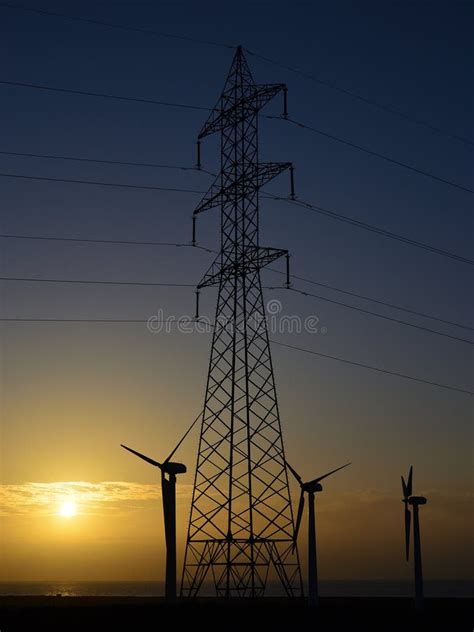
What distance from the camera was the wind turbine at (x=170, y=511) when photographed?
65.6 m

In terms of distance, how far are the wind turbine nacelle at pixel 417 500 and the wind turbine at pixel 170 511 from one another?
28.3 meters

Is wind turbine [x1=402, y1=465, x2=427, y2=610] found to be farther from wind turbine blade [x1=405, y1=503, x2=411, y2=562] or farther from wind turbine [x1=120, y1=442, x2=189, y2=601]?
wind turbine [x1=120, y1=442, x2=189, y2=601]

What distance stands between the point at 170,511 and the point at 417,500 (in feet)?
102

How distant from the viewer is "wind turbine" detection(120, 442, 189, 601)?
6562 cm

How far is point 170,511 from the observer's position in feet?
228

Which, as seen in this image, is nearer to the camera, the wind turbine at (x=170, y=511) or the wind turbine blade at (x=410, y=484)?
the wind turbine at (x=170, y=511)

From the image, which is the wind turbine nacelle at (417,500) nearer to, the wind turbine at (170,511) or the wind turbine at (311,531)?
the wind turbine at (311,531)

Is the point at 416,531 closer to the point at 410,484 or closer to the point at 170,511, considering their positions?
the point at 410,484

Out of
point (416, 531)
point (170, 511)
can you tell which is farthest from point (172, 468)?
point (416, 531)

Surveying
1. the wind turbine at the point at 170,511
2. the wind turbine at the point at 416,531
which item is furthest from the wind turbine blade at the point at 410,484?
the wind turbine at the point at 170,511
